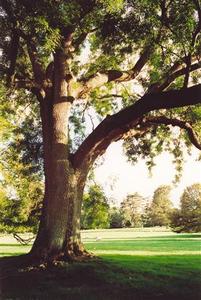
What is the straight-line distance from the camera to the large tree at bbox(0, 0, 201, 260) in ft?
45.4

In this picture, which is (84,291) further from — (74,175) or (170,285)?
(74,175)

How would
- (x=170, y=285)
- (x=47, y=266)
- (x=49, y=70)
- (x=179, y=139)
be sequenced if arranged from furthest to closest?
(x=179, y=139) < (x=49, y=70) < (x=47, y=266) < (x=170, y=285)

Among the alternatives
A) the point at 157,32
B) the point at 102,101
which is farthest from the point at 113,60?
the point at 157,32

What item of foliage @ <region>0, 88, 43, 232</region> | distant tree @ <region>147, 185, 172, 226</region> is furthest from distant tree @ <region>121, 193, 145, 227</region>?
foliage @ <region>0, 88, 43, 232</region>

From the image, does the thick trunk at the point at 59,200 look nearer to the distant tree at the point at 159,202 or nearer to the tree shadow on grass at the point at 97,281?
the tree shadow on grass at the point at 97,281

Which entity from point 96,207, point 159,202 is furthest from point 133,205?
point 96,207

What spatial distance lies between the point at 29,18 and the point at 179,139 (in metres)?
13.9

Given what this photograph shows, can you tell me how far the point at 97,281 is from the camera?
13.1 meters

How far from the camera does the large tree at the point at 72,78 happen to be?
1383 centimetres

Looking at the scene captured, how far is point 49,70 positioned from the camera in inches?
765

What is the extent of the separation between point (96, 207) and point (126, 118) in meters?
8.00

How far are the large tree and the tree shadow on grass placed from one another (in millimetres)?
1292

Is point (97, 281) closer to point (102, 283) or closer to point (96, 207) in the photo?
point (102, 283)

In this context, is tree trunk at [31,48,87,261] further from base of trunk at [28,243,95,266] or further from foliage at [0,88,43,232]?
foliage at [0,88,43,232]
